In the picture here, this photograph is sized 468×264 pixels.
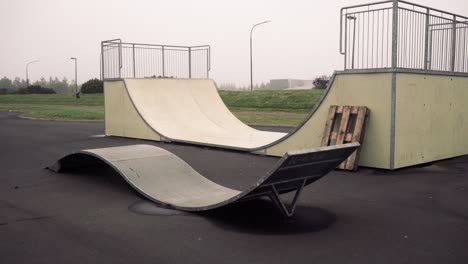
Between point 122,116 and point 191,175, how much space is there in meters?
10.3

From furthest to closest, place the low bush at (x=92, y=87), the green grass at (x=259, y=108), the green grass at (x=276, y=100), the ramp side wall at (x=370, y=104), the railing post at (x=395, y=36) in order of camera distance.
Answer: the low bush at (x=92, y=87)
the green grass at (x=276, y=100)
the green grass at (x=259, y=108)
the ramp side wall at (x=370, y=104)
the railing post at (x=395, y=36)

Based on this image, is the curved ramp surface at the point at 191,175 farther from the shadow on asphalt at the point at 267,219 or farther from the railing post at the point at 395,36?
the railing post at the point at 395,36

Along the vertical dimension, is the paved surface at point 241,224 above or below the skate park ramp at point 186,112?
Result: below

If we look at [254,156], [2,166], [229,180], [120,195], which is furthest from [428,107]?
[2,166]

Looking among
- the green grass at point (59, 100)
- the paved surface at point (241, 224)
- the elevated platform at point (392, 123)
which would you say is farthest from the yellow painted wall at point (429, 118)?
the green grass at point (59, 100)

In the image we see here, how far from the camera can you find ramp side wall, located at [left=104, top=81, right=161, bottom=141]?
657 inches

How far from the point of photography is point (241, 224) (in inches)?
233

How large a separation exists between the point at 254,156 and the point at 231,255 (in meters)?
7.29

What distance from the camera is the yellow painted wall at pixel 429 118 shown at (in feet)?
32.8

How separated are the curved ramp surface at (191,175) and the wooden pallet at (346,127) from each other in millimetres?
3206

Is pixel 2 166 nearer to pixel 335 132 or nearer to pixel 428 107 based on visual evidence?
pixel 335 132

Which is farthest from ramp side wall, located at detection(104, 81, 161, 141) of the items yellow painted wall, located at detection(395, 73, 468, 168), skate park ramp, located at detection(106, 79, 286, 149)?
yellow painted wall, located at detection(395, 73, 468, 168)

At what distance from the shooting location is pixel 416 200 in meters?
7.18

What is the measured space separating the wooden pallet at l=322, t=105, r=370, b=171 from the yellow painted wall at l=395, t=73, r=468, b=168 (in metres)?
0.72
